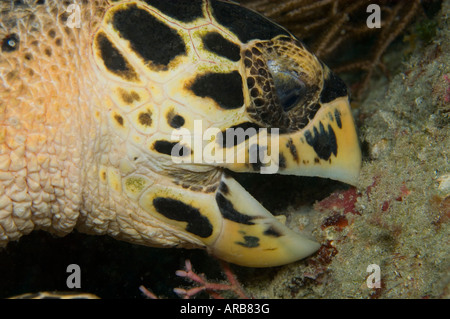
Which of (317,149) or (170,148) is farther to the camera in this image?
(317,149)

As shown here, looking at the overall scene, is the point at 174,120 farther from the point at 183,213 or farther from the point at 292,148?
the point at 292,148

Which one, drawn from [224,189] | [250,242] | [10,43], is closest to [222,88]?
[224,189]

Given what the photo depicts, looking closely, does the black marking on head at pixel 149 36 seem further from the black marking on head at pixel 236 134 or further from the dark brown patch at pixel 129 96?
the black marking on head at pixel 236 134

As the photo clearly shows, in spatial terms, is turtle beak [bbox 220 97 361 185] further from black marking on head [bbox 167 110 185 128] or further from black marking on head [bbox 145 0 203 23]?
black marking on head [bbox 145 0 203 23]

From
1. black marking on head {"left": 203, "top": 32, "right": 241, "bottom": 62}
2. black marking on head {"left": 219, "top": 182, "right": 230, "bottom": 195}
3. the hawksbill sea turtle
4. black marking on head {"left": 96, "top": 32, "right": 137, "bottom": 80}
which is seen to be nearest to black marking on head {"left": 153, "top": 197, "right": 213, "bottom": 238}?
the hawksbill sea turtle

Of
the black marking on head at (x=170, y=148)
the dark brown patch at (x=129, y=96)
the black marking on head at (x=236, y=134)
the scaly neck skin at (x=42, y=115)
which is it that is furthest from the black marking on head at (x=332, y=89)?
the scaly neck skin at (x=42, y=115)
